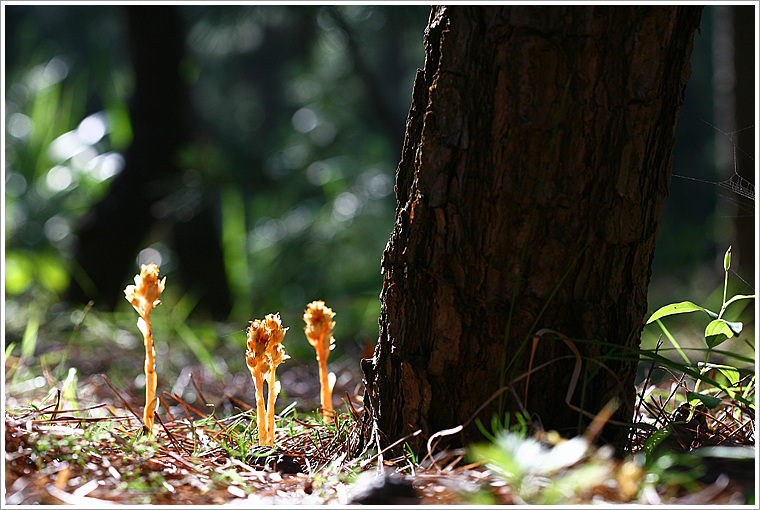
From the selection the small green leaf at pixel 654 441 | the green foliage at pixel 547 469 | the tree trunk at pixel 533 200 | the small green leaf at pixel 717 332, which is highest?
the tree trunk at pixel 533 200

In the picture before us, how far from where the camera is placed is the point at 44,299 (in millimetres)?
2600

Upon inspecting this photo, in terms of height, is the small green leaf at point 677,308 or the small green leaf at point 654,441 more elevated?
the small green leaf at point 677,308

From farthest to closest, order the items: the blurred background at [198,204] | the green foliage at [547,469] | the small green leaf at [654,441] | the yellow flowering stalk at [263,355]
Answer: the blurred background at [198,204] < the yellow flowering stalk at [263,355] < the small green leaf at [654,441] < the green foliage at [547,469]

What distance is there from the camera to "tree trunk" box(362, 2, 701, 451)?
0.72 m

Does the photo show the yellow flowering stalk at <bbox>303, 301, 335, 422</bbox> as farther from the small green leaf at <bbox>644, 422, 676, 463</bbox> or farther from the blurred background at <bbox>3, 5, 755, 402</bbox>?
the blurred background at <bbox>3, 5, 755, 402</bbox>

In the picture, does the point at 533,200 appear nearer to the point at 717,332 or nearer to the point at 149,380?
the point at 717,332

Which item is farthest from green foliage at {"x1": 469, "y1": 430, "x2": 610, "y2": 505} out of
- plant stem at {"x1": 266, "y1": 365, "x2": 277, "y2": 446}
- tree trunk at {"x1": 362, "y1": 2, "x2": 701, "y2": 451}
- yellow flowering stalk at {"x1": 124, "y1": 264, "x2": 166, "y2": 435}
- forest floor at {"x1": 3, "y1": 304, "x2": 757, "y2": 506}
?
yellow flowering stalk at {"x1": 124, "y1": 264, "x2": 166, "y2": 435}

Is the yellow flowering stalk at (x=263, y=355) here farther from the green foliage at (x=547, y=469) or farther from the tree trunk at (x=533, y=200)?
the green foliage at (x=547, y=469)

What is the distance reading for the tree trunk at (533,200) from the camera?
720mm

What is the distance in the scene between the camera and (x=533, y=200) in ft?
2.43

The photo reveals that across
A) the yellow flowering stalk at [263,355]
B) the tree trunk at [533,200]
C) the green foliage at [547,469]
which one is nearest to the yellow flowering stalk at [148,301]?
the yellow flowering stalk at [263,355]

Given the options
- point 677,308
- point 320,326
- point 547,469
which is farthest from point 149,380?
point 677,308

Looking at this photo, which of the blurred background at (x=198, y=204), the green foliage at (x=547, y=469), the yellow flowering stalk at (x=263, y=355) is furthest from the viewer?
the blurred background at (x=198, y=204)

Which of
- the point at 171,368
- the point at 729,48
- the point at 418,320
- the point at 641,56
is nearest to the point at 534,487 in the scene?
the point at 418,320
